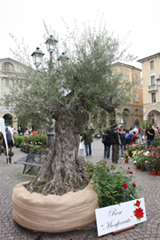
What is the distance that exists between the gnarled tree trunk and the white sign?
2.66 ft

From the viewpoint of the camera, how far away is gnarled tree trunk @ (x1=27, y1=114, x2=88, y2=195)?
3.47 metres

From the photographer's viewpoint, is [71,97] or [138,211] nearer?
[138,211]

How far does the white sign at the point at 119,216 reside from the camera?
2.71 m

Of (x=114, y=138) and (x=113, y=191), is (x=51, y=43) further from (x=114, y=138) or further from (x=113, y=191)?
(x=114, y=138)

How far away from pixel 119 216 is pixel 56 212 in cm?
97

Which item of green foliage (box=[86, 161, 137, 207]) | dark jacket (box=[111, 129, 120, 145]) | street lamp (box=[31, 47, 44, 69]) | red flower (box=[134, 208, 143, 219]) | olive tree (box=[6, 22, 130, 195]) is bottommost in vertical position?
red flower (box=[134, 208, 143, 219])

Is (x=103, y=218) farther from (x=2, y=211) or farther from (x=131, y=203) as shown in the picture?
(x=2, y=211)

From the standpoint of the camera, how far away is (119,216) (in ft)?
9.32

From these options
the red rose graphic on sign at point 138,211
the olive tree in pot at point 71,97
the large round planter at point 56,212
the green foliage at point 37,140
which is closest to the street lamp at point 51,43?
the olive tree in pot at point 71,97

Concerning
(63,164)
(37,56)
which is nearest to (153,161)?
(63,164)

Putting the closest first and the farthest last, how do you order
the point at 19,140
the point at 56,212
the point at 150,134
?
the point at 56,212
the point at 150,134
the point at 19,140

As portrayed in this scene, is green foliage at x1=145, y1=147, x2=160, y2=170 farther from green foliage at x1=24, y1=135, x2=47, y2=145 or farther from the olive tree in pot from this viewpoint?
green foliage at x1=24, y1=135, x2=47, y2=145

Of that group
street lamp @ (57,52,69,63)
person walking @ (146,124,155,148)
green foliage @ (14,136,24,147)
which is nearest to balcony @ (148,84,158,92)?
person walking @ (146,124,155,148)

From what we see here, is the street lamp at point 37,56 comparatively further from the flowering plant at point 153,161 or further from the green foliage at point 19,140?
the green foliage at point 19,140
